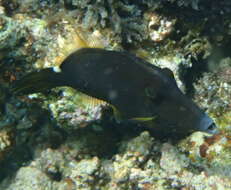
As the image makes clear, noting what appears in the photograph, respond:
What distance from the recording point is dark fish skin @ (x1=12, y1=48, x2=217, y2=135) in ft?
10.6

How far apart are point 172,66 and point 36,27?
2.10 metres

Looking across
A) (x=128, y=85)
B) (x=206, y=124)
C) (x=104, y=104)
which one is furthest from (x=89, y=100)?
(x=206, y=124)

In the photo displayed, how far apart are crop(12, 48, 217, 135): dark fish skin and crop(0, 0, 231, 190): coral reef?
308 millimetres

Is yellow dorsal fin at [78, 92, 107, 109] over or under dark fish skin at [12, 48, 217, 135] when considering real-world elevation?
under

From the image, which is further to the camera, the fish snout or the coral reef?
the coral reef

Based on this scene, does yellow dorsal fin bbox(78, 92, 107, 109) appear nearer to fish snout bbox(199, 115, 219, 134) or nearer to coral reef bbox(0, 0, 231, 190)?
coral reef bbox(0, 0, 231, 190)

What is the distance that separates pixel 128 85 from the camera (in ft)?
11.2

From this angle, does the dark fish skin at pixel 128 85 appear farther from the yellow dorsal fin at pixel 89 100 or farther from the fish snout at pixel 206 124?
the yellow dorsal fin at pixel 89 100

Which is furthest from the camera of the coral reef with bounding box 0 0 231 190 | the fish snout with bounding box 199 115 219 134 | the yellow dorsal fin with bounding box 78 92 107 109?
the coral reef with bounding box 0 0 231 190

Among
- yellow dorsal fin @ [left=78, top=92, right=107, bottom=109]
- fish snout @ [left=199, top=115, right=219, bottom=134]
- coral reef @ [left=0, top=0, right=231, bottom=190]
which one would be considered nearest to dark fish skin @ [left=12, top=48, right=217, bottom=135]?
fish snout @ [left=199, top=115, right=219, bottom=134]

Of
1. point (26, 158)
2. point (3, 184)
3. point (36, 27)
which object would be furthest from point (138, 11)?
point (3, 184)

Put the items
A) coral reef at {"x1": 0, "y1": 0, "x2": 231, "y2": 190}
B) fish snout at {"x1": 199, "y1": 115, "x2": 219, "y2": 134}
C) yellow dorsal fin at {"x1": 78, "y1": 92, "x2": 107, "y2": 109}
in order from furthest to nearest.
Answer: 1. coral reef at {"x1": 0, "y1": 0, "x2": 231, "y2": 190}
2. yellow dorsal fin at {"x1": 78, "y1": 92, "x2": 107, "y2": 109}
3. fish snout at {"x1": 199, "y1": 115, "x2": 219, "y2": 134}

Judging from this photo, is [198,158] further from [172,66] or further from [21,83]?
[21,83]

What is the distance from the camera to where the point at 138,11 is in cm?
481
